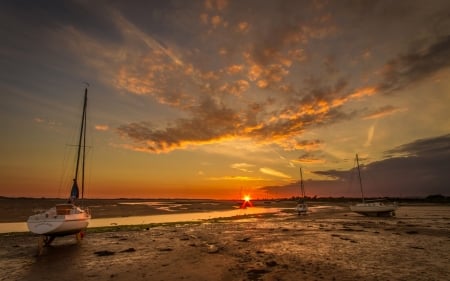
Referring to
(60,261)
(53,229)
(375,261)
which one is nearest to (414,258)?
(375,261)

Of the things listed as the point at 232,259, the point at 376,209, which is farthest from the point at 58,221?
the point at 376,209

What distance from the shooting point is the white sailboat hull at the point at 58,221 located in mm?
21131

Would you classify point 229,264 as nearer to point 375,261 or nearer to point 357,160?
point 375,261

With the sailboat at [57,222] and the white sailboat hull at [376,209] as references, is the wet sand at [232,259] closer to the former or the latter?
the sailboat at [57,222]

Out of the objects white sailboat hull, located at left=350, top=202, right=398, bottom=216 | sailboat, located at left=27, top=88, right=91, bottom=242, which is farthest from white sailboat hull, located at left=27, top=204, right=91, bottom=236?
white sailboat hull, located at left=350, top=202, right=398, bottom=216

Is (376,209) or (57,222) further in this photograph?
(376,209)

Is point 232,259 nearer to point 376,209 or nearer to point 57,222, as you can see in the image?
point 57,222

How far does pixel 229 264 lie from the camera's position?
1605 cm

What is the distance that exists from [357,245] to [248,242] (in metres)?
8.04

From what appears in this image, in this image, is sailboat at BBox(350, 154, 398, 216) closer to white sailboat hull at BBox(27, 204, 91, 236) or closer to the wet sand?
the wet sand

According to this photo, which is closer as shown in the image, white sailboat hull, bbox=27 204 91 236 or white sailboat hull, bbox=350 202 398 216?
white sailboat hull, bbox=27 204 91 236

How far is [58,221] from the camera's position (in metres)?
21.7

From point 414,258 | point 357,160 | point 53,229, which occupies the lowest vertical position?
point 414,258

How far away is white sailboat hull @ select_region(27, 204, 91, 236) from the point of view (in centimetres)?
2113
